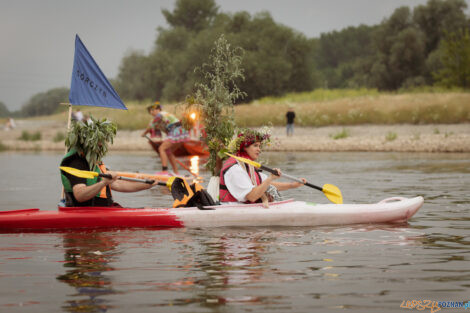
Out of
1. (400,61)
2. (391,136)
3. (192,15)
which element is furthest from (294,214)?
(192,15)

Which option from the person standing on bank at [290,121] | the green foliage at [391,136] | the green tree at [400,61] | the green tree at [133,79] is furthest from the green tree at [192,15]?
the green foliage at [391,136]

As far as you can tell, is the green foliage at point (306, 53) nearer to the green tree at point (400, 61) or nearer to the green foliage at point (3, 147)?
the green tree at point (400, 61)

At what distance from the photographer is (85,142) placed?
776 centimetres

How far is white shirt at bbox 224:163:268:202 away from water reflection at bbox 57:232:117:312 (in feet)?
5.09

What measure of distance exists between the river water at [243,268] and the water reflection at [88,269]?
0.01 m

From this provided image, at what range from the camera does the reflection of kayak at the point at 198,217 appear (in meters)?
8.12

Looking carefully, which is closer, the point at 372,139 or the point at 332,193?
the point at 332,193

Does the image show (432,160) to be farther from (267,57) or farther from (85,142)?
(267,57)

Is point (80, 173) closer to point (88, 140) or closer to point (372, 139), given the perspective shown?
point (88, 140)

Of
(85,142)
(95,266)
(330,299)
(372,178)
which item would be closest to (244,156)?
(85,142)

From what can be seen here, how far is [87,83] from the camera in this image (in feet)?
31.2

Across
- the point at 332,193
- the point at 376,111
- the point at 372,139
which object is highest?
the point at 376,111

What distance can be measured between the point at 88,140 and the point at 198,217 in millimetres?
1622

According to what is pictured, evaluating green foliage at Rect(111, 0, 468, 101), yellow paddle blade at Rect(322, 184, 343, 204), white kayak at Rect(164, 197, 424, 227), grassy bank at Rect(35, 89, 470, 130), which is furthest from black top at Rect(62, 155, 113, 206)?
green foliage at Rect(111, 0, 468, 101)
